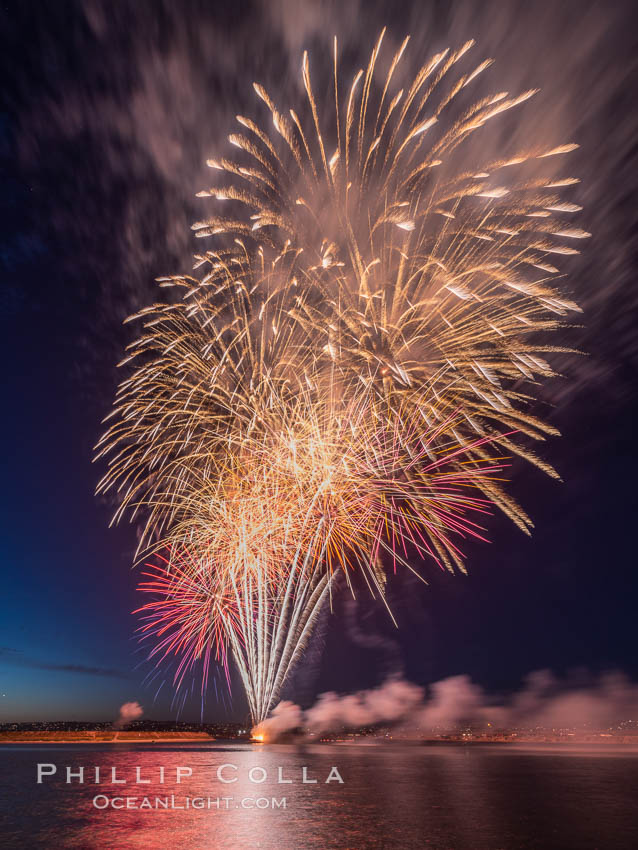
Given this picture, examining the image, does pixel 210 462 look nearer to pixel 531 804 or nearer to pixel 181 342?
pixel 181 342

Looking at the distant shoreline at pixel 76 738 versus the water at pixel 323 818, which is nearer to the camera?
the water at pixel 323 818

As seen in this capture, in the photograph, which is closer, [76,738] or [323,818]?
[323,818]

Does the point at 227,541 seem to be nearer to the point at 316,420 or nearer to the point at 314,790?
the point at 316,420

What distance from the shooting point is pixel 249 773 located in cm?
2744

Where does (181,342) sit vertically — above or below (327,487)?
above

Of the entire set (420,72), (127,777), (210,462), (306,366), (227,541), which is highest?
(420,72)

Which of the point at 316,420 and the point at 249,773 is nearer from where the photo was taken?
the point at 316,420

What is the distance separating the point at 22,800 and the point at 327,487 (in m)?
14.3

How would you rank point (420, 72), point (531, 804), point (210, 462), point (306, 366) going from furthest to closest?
point (210, 462), point (306, 366), point (531, 804), point (420, 72)

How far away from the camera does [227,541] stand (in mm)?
22844

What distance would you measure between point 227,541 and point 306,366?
823 cm

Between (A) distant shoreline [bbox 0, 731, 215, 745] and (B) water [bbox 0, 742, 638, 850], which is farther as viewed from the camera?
(A) distant shoreline [bbox 0, 731, 215, 745]

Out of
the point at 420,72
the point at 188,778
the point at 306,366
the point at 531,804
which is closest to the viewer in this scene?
the point at 420,72

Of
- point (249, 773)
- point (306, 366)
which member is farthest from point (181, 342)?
point (249, 773)
